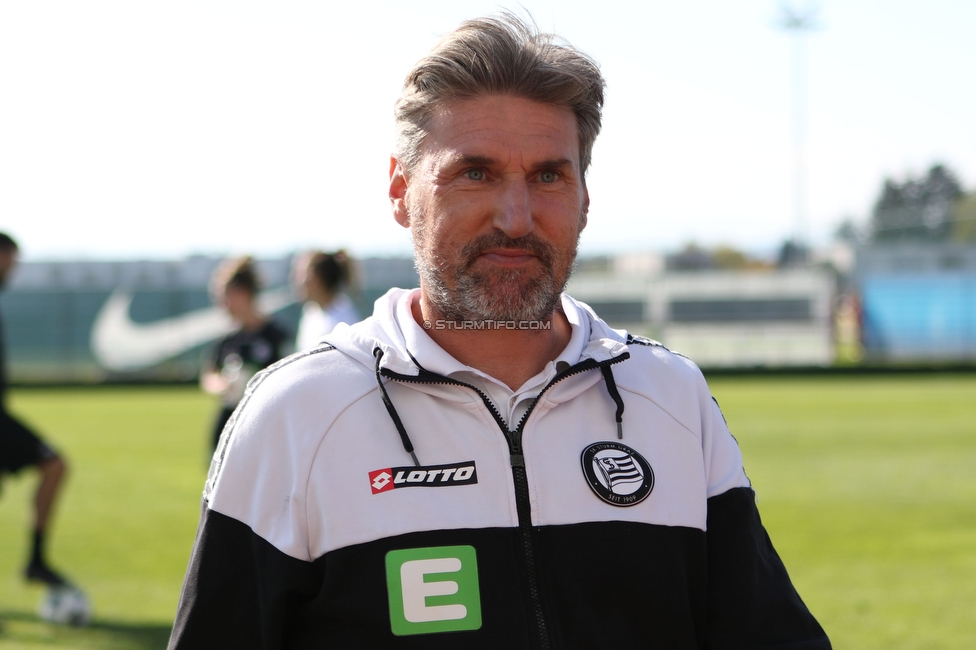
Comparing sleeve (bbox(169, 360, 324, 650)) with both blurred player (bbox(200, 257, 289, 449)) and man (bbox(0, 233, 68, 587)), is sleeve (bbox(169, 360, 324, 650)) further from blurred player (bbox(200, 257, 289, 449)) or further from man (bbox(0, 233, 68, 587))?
blurred player (bbox(200, 257, 289, 449))

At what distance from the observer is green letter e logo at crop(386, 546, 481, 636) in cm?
178

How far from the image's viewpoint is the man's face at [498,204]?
192 centimetres

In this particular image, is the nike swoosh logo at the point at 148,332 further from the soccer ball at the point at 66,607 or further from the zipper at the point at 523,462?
the zipper at the point at 523,462

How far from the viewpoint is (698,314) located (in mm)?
29062

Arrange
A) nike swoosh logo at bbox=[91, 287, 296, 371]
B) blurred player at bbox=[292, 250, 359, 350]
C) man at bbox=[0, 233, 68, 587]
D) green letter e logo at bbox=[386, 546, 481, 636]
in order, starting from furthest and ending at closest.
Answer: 1. nike swoosh logo at bbox=[91, 287, 296, 371]
2. blurred player at bbox=[292, 250, 359, 350]
3. man at bbox=[0, 233, 68, 587]
4. green letter e logo at bbox=[386, 546, 481, 636]

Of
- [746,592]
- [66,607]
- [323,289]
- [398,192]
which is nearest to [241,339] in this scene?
[323,289]

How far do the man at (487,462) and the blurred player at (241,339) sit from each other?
5.08 m

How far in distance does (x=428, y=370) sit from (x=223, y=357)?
5534mm

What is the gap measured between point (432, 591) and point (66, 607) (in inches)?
182

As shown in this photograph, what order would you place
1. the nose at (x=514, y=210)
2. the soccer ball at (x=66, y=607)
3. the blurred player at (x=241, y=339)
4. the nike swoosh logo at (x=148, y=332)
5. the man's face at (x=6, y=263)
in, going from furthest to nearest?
the nike swoosh logo at (x=148, y=332) < the blurred player at (x=241, y=339) < the man's face at (x=6, y=263) < the soccer ball at (x=66, y=607) < the nose at (x=514, y=210)

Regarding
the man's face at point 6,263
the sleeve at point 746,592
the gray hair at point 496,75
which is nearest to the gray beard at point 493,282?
the gray hair at point 496,75

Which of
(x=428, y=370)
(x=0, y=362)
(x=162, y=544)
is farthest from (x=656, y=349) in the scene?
(x=162, y=544)

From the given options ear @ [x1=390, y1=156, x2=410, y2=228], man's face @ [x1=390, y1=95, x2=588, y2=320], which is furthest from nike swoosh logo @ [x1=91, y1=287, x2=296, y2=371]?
man's face @ [x1=390, y1=95, x2=588, y2=320]

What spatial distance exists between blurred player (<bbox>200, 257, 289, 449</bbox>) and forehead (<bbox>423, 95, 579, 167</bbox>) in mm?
5189
